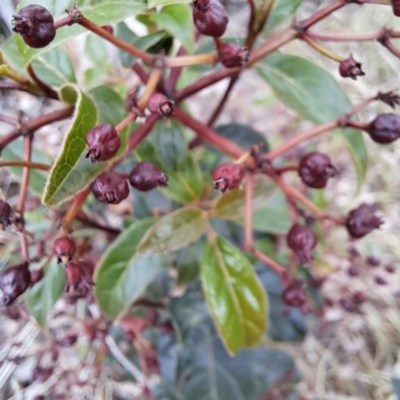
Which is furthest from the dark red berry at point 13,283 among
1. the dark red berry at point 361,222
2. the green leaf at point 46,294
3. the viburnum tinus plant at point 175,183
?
the dark red berry at point 361,222

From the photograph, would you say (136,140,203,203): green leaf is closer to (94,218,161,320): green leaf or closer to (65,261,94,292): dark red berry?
(94,218,161,320): green leaf

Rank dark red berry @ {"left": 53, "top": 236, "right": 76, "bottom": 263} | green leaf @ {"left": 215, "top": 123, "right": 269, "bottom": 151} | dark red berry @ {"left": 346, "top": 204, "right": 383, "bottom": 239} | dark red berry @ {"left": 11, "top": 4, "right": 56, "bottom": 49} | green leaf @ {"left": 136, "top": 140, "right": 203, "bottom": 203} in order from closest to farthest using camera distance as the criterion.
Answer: dark red berry @ {"left": 11, "top": 4, "right": 56, "bottom": 49}
dark red berry @ {"left": 53, "top": 236, "right": 76, "bottom": 263}
dark red berry @ {"left": 346, "top": 204, "right": 383, "bottom": 239}
green leaf @ {"left": 136, "top": 140, "right": 203, "bottom": 203}
green leaf @ {"left": 215, "top": 123, "right": 269, "bottom": 151}

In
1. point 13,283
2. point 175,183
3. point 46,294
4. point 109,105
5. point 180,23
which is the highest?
point 180,23

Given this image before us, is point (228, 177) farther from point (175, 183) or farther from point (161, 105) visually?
point (175, 183)

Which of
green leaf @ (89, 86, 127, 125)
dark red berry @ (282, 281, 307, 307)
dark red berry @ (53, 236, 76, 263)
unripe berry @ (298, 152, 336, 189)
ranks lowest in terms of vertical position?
dark red berry @ (282, 281, 307, 307)

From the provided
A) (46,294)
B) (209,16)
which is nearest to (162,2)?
(209,16)

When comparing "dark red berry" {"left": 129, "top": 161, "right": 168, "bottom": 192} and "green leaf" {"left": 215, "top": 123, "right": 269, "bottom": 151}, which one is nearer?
"dark red berry" {"left": 129, "top": 161, "right": 168, "bottom": 192}

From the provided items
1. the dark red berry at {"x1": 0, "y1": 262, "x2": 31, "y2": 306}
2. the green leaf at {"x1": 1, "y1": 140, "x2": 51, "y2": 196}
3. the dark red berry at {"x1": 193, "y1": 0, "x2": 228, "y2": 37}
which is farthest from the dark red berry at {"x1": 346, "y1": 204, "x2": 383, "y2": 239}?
the green leaf at {"x1": 1, "y1": 140, "x2": 51, "y2": 196}
